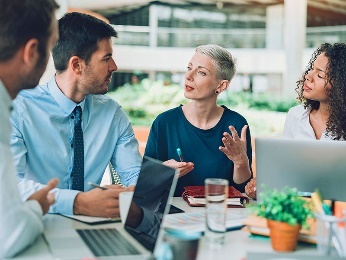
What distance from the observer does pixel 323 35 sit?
8062 mm

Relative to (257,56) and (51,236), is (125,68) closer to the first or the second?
(257,56)

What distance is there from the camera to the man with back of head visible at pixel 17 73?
1458 mm

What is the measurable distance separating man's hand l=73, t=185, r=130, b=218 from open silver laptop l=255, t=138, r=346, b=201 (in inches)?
21.5

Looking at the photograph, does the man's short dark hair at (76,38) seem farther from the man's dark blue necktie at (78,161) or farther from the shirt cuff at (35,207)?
the shirt cuff at (35,207)

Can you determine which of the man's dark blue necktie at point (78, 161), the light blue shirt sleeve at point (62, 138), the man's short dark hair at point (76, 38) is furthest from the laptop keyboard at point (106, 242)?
the man's short dark hair at point (76, 38)

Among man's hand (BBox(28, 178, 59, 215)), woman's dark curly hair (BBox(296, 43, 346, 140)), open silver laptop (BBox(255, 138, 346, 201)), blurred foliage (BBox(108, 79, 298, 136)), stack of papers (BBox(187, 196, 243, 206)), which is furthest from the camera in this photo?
blurred foliage (BBox(108, 79, 298, 136))

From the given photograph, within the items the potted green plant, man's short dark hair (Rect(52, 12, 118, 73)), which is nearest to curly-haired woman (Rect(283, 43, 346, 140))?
man's short dark hair (Rect(52, 12, 118, 73))

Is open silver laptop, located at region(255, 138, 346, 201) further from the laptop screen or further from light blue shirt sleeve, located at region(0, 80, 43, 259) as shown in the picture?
light blue shirt sleeve, located at region(0, 80, 43, 259)

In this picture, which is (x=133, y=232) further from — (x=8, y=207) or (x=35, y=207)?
(x=8, y=207)

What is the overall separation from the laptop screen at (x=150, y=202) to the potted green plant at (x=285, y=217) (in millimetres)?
314

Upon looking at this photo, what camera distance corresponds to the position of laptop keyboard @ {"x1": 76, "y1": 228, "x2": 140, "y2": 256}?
1555 millimetres

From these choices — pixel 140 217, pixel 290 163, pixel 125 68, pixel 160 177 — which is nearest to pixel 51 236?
pixel 140 217

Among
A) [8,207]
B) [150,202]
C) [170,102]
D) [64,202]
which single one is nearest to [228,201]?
[150,202]

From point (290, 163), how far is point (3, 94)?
1002 millimetres
